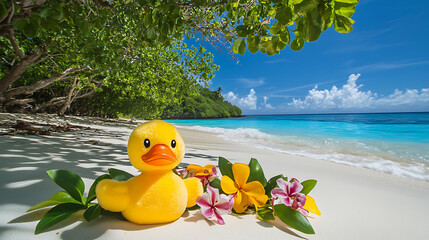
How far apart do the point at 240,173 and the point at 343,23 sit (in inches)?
35.2

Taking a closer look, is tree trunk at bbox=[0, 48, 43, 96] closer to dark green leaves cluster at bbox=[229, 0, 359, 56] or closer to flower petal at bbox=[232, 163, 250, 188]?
dark green leaves cluster at bbox=[229, 0, 359, 56]

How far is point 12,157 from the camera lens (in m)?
1.92

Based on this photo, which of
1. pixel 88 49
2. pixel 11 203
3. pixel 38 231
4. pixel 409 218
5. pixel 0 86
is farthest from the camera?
pixel 0 86

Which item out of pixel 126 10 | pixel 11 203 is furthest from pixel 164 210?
pixel 126 10

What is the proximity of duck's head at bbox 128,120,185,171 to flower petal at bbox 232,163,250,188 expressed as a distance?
0.36 metres

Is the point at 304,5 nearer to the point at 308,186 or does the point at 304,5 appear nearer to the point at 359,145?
the point at 308,186

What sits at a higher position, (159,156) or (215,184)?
(159,156)

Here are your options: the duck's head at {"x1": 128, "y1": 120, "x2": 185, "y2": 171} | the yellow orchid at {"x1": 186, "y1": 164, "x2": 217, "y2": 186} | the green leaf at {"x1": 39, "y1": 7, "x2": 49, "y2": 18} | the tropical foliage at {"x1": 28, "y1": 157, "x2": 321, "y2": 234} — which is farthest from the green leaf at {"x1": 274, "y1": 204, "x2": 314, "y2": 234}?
the green leaf at {"x1": 39, "y1": 7, "x2": 49, "y2": 18}

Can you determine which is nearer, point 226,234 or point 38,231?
point 38,231

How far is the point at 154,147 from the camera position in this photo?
0.88 metres

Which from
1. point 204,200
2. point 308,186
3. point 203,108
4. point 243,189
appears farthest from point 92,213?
point 203,108

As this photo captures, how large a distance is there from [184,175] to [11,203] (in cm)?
91

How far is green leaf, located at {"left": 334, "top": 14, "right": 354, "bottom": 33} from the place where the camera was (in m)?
0.86

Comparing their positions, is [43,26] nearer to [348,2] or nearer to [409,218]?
[348,2]
